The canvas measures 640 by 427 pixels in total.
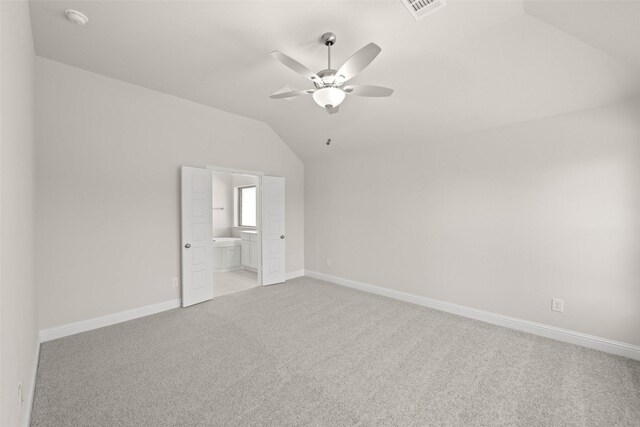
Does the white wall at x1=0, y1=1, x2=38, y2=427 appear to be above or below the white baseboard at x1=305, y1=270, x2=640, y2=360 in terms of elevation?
above

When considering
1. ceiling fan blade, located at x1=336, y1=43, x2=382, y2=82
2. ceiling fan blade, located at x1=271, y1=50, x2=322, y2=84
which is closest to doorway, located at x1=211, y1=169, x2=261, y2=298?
ceiling fan blade, located at x1=271, y1=50, x2=322, y2=84

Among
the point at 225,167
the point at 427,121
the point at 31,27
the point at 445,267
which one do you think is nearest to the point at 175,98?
the point at 225,167

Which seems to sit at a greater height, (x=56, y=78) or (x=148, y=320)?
(x=56, y=78)

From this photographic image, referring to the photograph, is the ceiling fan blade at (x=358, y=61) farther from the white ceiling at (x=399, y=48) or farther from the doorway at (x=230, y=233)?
the doorway at (x=230, y=233)

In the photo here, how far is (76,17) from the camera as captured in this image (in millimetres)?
2275

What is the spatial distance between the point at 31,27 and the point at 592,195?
5.37m

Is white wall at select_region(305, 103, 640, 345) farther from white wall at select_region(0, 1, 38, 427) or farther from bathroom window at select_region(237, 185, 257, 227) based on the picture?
white wall at select_region(0, 1, 38, 427)

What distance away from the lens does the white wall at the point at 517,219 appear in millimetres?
2662

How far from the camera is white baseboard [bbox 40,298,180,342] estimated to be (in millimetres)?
2961

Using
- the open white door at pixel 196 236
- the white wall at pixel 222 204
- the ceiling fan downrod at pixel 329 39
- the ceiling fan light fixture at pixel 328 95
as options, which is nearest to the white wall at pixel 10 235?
the ceiling fan light fixture at pixel 328 95

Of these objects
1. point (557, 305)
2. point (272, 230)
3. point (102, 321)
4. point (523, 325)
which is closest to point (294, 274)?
point (272, 230)

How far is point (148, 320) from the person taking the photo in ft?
11.4

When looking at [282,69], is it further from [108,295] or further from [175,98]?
[108,295]

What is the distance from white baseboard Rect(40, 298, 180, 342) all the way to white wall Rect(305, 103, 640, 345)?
298 cm
